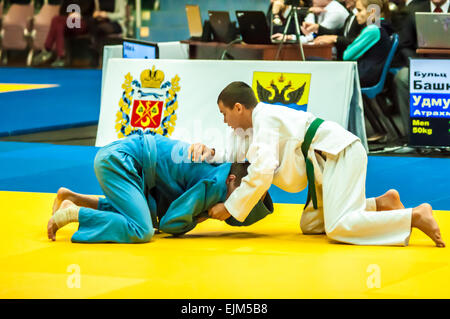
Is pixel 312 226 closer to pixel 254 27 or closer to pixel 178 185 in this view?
pixel 178 185

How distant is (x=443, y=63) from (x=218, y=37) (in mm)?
4050

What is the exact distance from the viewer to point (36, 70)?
19500 mm

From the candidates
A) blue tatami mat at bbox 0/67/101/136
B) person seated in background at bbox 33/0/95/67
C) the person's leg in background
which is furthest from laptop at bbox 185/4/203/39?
the person's leg in background

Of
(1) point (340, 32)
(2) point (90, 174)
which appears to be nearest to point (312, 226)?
(2) point (90, 174)

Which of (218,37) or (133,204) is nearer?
(133,204)

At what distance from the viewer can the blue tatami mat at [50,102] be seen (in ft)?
33.9

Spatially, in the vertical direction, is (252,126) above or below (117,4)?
below

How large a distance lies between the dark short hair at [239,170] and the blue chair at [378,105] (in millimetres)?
4574

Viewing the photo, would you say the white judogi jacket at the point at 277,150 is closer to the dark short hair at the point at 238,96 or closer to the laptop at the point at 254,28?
the dark short hair at the point at 238,96

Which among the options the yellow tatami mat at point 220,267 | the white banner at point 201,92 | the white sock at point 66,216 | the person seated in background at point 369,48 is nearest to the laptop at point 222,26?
the person seated in background at point 369,48

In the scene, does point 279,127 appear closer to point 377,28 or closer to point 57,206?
point 57,206

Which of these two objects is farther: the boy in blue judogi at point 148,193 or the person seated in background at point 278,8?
the person seated in background at point 278,8

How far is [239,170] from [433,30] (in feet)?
16.3

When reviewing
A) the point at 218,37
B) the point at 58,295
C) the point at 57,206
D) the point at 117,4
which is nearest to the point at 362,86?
the point at 218,37
